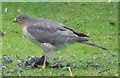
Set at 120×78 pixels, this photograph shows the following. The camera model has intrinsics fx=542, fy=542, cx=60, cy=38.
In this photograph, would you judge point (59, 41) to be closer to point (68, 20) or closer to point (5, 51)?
point (5, 51)

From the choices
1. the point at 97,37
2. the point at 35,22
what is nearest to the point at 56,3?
the point at 97,37

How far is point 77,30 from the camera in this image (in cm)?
1731

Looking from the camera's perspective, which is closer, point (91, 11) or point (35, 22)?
point (35, 22)

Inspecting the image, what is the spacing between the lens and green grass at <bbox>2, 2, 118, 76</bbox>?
1183 centimetres

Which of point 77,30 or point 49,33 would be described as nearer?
point 49,33

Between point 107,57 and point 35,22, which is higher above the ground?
point 35,22

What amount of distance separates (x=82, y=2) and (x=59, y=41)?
888 centimetres

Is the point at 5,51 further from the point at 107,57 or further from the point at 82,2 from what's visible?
the point at 82,2

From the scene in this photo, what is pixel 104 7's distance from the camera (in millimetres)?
20188

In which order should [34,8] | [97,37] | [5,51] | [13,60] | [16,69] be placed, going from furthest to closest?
[34,8] < [97,37] < [5,51] < [13,60] < [16,69]

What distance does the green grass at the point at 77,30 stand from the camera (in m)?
11.8

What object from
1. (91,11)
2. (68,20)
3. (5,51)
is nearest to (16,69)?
(5,51)

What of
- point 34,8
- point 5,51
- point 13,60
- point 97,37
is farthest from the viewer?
point 34,8

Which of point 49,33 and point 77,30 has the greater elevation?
point 49,33
